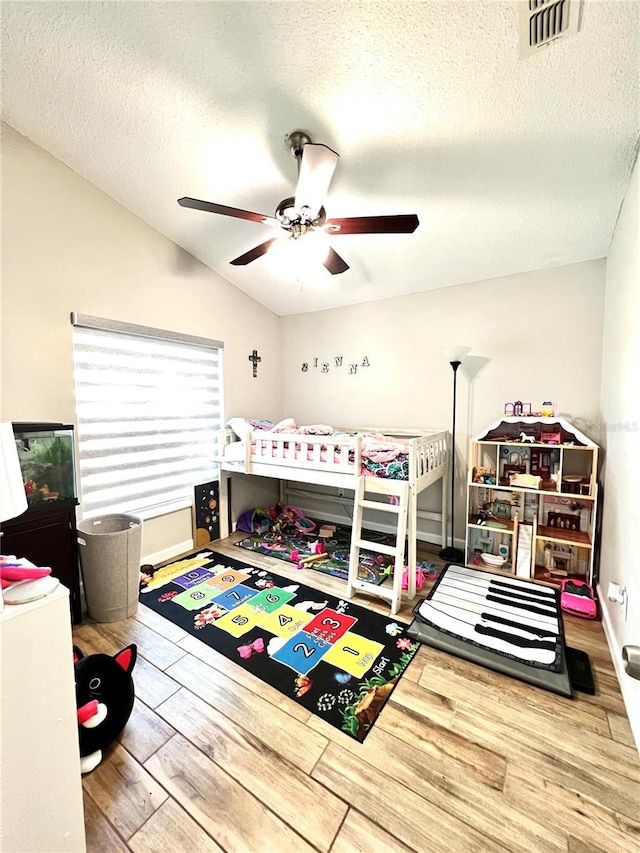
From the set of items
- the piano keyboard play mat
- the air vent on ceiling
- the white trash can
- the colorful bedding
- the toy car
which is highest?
the air vent on ceiling

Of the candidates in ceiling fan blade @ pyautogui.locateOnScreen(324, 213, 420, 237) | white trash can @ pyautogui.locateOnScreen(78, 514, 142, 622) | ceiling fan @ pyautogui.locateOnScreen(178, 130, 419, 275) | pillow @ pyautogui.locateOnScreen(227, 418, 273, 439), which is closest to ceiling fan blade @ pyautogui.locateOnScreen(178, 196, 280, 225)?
ceiling fan @ pyautogui.locateOnScreen(178, 130, 419, 275)

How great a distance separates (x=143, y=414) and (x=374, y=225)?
227 centimetres

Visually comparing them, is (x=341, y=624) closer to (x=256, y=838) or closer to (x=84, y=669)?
(x=256, y=838)

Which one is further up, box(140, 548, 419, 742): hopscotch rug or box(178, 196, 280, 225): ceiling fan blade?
box(178, 196, 280, 225): ceiling fan blade

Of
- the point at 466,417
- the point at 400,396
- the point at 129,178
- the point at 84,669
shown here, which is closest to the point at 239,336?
the point at 129,178

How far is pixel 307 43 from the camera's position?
1415 mm

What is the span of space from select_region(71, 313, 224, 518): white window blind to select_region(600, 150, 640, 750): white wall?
3.07 metres

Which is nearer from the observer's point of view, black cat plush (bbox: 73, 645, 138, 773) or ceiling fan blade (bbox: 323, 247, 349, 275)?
black cat plush (bbox: 73, 645, 138, 773)

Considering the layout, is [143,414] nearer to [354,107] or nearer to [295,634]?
[295,634]

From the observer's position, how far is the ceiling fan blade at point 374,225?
1719mm

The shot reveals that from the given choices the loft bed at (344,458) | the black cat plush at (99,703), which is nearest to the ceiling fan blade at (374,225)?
the loft bed at (344,458)

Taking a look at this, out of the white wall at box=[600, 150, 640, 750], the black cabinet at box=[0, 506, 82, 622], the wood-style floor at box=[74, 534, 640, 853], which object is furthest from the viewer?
the black cabinet at box=[0, 506, 82, 622]

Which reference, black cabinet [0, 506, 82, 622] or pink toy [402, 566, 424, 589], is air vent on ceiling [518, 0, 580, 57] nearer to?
pink toy [402, 566, 424, 589]

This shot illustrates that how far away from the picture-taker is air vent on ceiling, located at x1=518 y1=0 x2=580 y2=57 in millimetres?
1166
